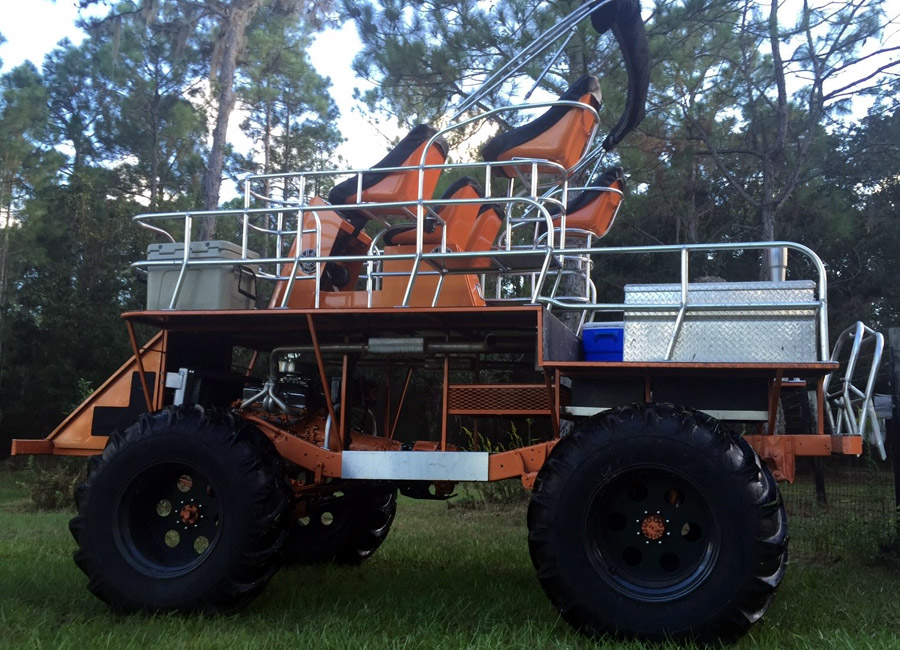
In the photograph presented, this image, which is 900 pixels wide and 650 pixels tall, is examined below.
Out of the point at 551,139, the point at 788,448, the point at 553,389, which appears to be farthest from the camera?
the point at 551,139

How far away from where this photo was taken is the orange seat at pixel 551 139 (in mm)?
5691

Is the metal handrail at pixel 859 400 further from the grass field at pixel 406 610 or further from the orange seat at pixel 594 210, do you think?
the orange seat at pixel 594 210

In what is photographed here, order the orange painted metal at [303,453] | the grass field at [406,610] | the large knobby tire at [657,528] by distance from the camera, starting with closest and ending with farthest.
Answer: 1. the large knobby tire at [657,528]
2. the grass field at [406,610]
3. the orange painted metal at [303,453]

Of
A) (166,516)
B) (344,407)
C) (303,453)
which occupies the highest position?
(344,407)

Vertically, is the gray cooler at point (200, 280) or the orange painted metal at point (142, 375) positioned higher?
the gray cooler at point (200, 280)

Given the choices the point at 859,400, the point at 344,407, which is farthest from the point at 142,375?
the point at 859,400

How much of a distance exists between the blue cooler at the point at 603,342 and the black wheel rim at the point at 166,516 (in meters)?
2.44

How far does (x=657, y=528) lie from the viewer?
173 inches

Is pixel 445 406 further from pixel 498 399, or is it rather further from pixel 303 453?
pixel 303 453

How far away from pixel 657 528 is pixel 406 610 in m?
1.67

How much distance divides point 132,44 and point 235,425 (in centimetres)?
2409

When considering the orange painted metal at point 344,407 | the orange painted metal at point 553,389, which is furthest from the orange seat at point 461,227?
the orange painted metal at point 553,389

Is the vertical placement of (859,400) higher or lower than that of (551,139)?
lower

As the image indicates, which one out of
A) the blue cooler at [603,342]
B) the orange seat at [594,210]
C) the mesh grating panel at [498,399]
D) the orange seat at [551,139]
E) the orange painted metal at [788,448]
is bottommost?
the orange painted metal at [788,448]
